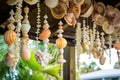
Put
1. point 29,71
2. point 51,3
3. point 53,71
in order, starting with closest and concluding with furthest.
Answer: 1. point 51,3
2. point 53,71
3. point 29,71

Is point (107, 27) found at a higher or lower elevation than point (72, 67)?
higher

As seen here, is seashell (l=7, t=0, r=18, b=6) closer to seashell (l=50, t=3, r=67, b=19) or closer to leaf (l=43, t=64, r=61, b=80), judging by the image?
seashell (l=50, t=3, r=67, b=19)

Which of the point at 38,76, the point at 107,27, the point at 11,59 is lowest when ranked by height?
the point at 38,76

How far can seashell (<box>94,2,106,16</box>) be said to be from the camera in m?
1.41

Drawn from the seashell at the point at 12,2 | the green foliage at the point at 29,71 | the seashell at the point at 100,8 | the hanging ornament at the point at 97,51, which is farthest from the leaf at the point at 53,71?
the seashell at the point at 12,2

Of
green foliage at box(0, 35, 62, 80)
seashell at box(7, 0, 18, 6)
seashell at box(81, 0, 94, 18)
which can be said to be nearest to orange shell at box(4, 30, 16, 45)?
seashell at box(7, 0, 18, 6)

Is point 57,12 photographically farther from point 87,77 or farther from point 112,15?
point 87,77

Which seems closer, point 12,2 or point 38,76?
point 12,2

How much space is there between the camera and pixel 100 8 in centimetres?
142

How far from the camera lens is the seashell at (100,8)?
141cm

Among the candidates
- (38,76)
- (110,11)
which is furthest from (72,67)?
(110,11)

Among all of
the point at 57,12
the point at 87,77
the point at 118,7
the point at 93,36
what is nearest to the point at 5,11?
the point at 57,12

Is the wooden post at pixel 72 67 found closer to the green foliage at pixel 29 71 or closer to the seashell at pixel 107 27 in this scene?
the green foliage at pixel 29 71

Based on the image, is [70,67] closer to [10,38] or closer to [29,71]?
[29,71]
